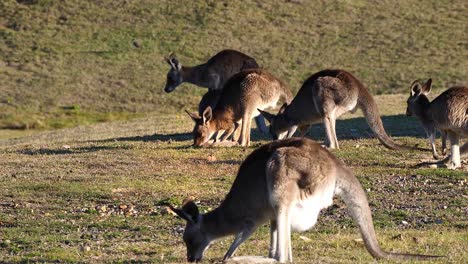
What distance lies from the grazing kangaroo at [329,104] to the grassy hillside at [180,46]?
15.2 meters

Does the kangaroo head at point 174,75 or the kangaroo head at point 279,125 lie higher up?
the kangaroo head at point 279,125

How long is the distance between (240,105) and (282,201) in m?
9.16

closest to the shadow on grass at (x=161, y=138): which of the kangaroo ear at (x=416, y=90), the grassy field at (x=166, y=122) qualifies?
the grassy field at (x=166, y=122)

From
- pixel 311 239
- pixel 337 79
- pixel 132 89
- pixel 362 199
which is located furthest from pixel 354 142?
pixel 132 89

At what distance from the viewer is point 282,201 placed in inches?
326

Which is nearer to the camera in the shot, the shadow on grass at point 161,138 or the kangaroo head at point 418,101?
the kangaroo head at point 418,101

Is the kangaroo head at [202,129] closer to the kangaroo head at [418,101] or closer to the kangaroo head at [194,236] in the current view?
the kangaroo head at [418,101]

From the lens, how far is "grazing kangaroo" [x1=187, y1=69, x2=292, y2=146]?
17.3 metres

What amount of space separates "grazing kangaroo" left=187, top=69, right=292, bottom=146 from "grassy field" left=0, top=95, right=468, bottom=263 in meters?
0.50

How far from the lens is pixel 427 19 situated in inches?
1673

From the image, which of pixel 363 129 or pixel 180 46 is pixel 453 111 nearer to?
pixel 363 129

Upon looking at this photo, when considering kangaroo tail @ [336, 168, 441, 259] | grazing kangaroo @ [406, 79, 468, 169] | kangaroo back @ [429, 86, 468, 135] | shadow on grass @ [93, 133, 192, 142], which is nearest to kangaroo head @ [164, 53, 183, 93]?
shadow on grass @ [93, 133, 192, 142]

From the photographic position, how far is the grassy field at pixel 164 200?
9.68m

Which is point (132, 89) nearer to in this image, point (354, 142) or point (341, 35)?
point (341, 35)
